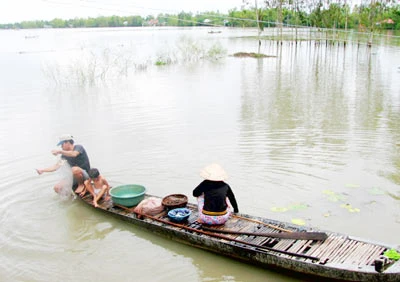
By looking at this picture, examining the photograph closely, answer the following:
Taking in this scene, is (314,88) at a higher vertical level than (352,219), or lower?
higher

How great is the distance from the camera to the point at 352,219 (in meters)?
5.88

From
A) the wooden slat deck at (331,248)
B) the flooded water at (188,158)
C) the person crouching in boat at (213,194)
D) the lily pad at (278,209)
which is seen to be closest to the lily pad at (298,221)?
the flooded water at (188,158)

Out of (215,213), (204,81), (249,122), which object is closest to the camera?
(215,213)

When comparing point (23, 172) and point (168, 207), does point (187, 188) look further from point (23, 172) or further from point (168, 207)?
point (23, 172)

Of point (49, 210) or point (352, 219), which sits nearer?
point (352, 219)

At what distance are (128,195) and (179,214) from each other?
4.32 feet

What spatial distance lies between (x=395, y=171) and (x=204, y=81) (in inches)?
512

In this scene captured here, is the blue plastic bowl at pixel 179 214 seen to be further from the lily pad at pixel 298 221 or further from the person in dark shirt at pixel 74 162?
the person in dark shirt at pixel 74 162

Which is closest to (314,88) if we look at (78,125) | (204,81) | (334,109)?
(334,109)

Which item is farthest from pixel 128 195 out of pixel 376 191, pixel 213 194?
pixel 376 191

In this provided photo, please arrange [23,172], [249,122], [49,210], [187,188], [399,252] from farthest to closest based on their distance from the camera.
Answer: [249,122], [23,172], [187,188], [49,210], [399,252]

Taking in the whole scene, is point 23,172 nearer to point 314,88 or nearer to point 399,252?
point 399,252

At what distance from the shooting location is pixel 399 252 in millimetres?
4090

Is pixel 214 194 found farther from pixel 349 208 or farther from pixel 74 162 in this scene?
pixel 74 162
